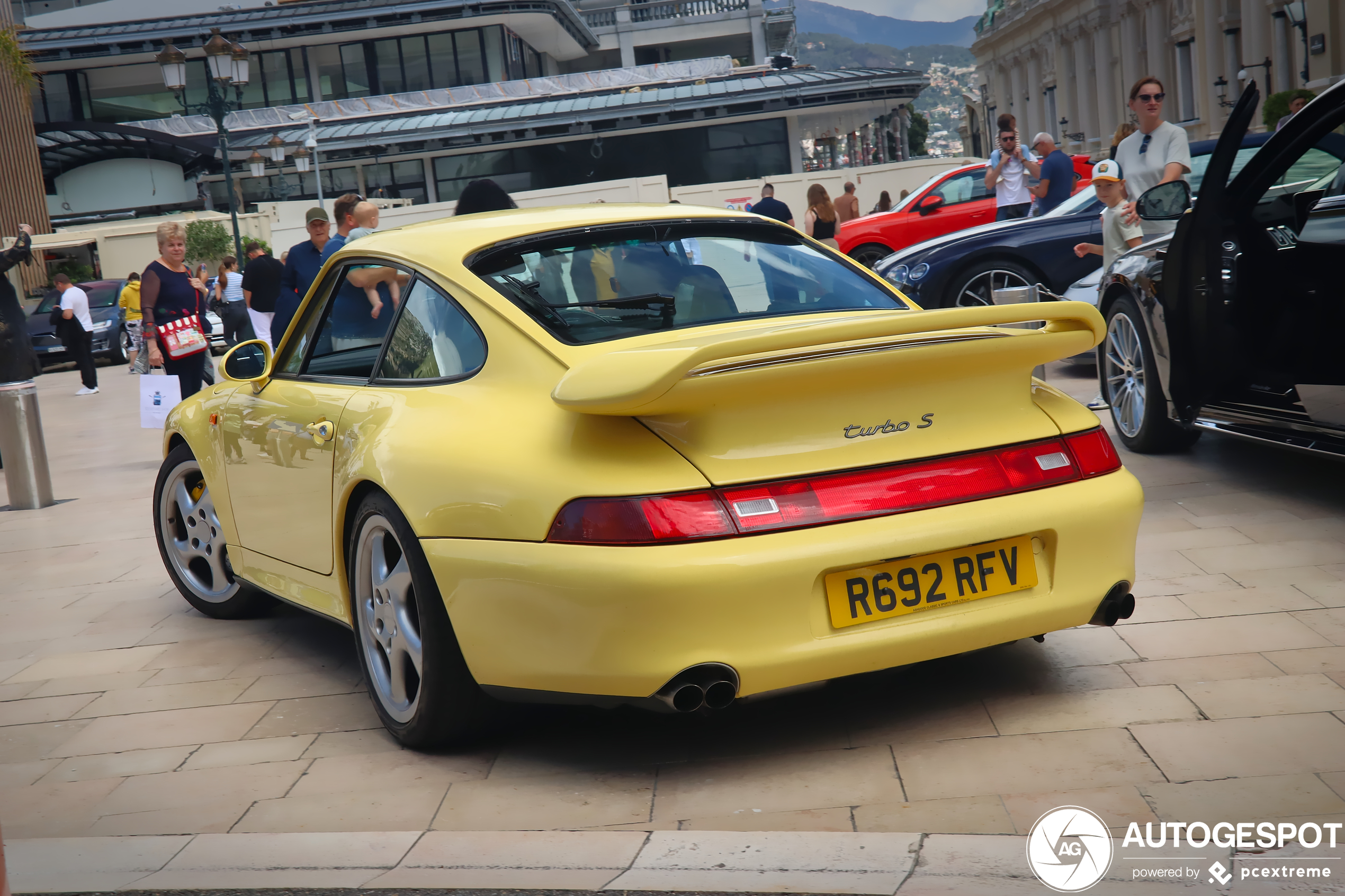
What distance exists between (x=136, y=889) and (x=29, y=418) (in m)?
6.91

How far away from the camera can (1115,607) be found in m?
3.47

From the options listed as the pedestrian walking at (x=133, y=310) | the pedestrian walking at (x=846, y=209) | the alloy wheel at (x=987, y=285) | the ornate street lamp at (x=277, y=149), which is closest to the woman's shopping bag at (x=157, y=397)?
the alloy wheel at (x=987, y=285)

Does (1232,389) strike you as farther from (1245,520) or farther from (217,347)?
(217,347)

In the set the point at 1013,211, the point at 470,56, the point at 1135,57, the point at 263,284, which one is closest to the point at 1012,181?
the point at 1013,211

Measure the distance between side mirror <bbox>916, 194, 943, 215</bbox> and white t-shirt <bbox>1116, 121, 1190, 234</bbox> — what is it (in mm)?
8984

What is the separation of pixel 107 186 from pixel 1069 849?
5712 centimetres

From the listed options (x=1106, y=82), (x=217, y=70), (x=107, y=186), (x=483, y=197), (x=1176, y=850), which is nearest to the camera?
(x=1176, y=850)

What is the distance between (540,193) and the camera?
142 ft

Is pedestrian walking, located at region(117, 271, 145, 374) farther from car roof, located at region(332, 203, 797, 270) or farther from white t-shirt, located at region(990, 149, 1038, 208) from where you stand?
car roof, located at region(332, 203, 797, 270)

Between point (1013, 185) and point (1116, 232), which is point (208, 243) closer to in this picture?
point (1013, 185)

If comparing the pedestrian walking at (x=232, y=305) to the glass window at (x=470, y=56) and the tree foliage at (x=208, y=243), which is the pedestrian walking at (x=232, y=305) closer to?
the tree foliage at (x=208, y=243)

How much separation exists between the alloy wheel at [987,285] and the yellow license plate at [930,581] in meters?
7.98

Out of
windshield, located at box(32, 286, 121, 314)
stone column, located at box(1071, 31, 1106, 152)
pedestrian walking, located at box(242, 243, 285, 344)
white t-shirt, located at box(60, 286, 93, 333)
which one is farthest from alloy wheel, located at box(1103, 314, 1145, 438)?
stone column, located at box(1071, 31, 1106, 152)

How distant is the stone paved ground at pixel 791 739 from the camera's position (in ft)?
9.98
